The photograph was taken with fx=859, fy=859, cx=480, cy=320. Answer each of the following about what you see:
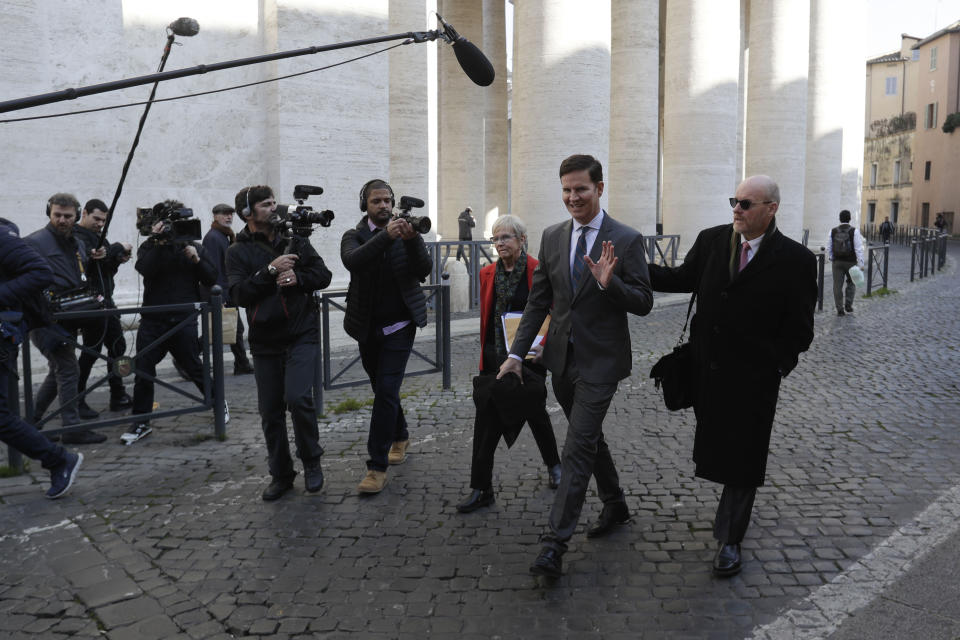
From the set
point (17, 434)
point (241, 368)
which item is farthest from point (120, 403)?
point (17, 434)

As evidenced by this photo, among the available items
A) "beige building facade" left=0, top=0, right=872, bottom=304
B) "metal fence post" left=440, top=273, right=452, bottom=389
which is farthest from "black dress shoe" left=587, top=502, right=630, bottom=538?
"beige building facade" left=0, top=0, right=872, bottom=304

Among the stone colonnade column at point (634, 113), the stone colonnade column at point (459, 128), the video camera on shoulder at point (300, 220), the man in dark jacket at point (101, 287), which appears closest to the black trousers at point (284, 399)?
the video camera on shoulder at point (300, 220)

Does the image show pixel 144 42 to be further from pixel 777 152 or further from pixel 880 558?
pixel 777 152

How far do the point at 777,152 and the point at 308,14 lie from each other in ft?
53.4

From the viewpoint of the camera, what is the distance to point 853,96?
87.1 feet

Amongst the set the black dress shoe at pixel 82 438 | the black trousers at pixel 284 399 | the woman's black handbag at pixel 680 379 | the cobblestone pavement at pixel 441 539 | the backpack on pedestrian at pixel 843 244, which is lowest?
the cobblestone pavement at pixel 441 539

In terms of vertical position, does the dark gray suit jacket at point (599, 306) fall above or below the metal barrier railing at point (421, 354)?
above

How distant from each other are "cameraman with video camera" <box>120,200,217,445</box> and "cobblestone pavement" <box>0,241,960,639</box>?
1.31ft

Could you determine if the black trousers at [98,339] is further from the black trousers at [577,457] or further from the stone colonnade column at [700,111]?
the stone colonnade column at [700,111]

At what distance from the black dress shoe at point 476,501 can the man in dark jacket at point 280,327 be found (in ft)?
2.95

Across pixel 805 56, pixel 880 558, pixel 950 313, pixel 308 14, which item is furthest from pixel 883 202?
pixel 880 558

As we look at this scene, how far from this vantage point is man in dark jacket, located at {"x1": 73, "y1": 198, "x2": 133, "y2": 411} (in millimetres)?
6480

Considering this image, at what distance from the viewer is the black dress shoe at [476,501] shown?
464 centimetres

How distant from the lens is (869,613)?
3.43 m
